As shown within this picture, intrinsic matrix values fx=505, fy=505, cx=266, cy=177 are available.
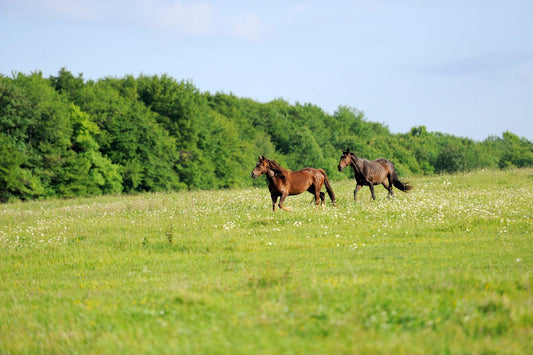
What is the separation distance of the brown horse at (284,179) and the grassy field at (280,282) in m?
0.89

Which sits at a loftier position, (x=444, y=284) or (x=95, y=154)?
(x=95, y=154)

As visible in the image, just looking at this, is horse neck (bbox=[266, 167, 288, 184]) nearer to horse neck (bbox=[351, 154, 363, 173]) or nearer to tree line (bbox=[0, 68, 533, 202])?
horse neck (bbox=[351, 154, 363, 173])

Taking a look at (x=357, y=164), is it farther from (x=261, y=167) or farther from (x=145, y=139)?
(x=145, y=139)

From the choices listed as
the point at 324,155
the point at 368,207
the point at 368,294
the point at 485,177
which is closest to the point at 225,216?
the point at 368,207

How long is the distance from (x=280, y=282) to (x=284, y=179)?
11603mm

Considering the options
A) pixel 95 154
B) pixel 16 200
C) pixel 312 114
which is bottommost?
pixel 16 200

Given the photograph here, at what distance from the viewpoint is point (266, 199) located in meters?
27.2

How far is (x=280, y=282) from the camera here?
905 cm

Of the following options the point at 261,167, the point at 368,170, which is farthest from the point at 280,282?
the point at 368,170

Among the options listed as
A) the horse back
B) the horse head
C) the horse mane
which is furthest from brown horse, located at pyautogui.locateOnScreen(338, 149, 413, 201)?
the horse head

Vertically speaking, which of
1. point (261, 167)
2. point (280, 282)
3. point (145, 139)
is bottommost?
point (280, 282)

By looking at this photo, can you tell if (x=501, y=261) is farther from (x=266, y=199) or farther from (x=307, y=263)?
(x=266, y=199)

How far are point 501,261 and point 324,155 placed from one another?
8631 cm

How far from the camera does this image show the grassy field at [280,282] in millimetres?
6312
